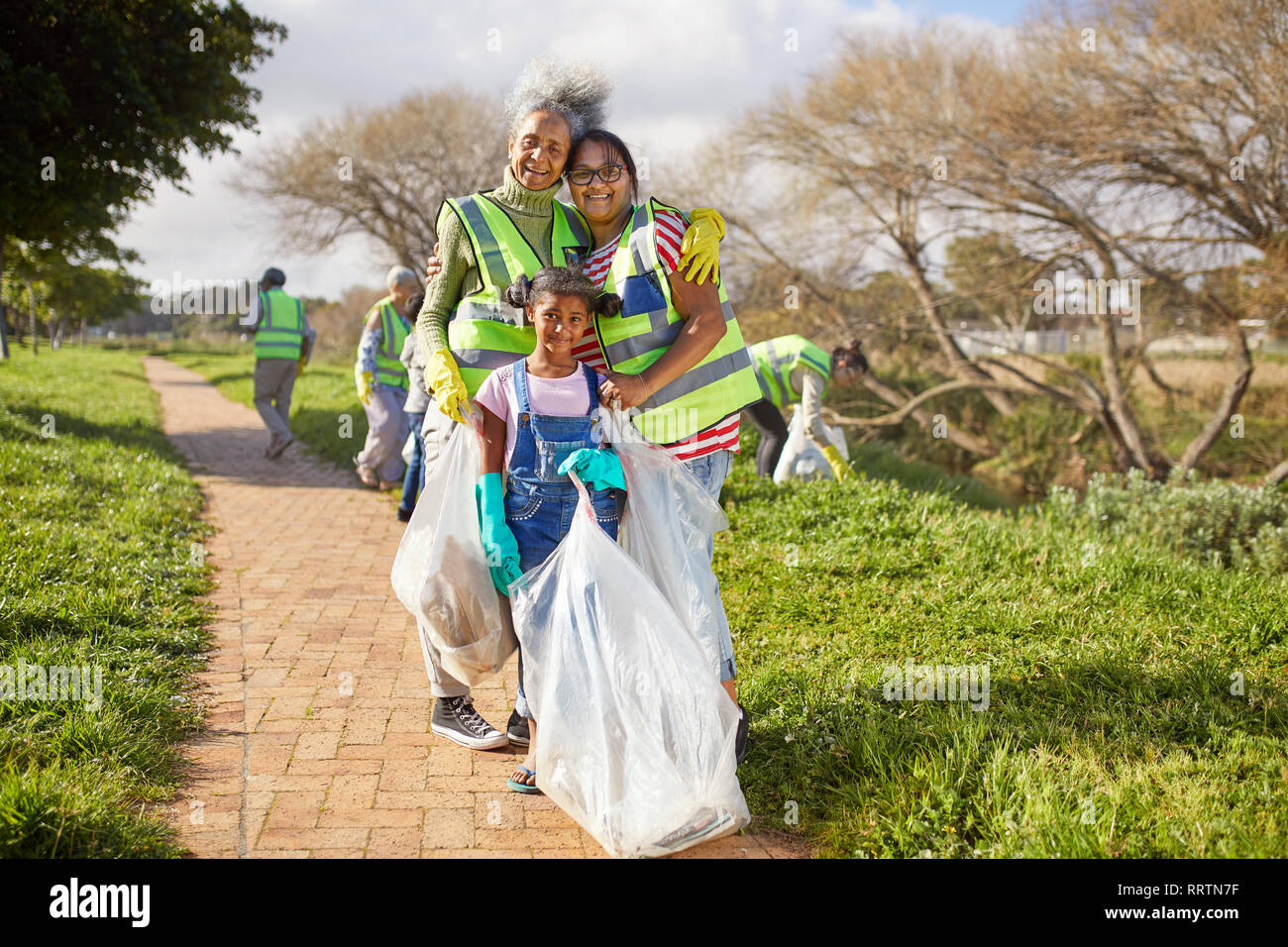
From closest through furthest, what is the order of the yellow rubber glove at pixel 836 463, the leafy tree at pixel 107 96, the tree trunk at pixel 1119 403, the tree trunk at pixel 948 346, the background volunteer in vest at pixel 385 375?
the yellow rubber glove at pixel 836 463 → the background volunteer in vest at pixel 385 375 → the leafy tree at pixel 107 96 → the tree trunk at pixel 1119 403 → the tree trunk at pixel 948 346

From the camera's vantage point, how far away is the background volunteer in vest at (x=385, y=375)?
7582mm

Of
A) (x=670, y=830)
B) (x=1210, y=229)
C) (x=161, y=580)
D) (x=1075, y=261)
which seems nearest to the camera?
(x=670, y=830)

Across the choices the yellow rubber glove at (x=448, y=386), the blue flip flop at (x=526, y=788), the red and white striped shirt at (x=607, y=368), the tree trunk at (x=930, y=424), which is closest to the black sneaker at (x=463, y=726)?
the blue flip flop at (x=526, y=788)

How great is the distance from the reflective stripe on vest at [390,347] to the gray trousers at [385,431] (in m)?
0.08

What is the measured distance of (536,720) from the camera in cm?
282

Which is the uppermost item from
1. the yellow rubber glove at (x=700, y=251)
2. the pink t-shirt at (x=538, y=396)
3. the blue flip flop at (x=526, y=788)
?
the yellow rubber glove at (x=700, y=251)

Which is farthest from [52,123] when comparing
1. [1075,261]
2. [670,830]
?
[1075,261]

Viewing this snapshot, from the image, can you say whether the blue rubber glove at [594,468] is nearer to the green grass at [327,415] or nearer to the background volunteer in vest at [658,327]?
the background volunteer in vest at [658,327]

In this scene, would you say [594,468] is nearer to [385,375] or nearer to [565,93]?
[565,93]

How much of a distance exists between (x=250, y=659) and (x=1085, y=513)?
19.6ft

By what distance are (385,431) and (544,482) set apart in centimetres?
514

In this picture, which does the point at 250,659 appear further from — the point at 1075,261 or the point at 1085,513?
the point at 1075,261

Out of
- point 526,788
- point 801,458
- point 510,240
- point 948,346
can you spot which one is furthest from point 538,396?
point 948,346

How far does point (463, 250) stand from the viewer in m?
3.16
